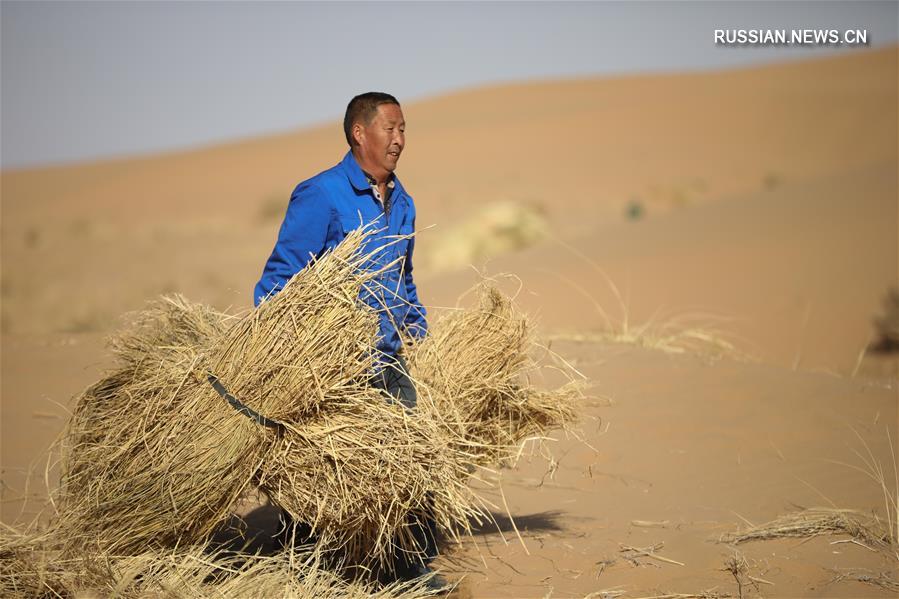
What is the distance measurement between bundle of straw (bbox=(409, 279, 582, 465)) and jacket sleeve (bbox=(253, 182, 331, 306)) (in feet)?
2.31

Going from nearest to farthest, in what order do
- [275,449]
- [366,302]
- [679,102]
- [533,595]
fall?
1. [275,449]
2. [366,302]
3. [533,595]
4. [679,102]

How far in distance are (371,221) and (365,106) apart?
1.51ft

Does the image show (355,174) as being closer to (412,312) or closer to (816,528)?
(412,312)

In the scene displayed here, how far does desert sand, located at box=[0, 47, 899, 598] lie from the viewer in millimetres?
4324

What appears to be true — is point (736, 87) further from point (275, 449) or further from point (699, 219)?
point (275, 449)

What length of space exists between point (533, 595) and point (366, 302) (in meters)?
1.38

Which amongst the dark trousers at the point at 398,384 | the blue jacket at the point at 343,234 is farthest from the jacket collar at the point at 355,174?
the dark trousers at the point at 398,384

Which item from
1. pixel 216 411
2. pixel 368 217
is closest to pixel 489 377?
pixel 368 217

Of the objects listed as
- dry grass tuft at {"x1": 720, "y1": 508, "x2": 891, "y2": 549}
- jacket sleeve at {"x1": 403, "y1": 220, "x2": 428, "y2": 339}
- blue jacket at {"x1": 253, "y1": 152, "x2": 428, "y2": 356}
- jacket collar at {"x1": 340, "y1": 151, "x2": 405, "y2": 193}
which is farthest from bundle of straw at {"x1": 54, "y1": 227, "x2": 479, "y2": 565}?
dry grass tuft at {"x1": 720, "y1": 508, "x2": 891, "y2": 549}

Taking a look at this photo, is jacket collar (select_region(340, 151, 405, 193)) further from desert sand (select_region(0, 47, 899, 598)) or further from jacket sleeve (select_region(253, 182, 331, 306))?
desert sand (select_region(0, 47, 899, 598))

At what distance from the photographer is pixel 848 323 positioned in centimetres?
1032

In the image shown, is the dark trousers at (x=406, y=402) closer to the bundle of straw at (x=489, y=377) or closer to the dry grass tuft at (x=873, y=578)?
the bundle of straw at (x=489, y=377)

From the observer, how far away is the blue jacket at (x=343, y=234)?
3.51 meters

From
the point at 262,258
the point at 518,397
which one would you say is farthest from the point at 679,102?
the point at 518,397
